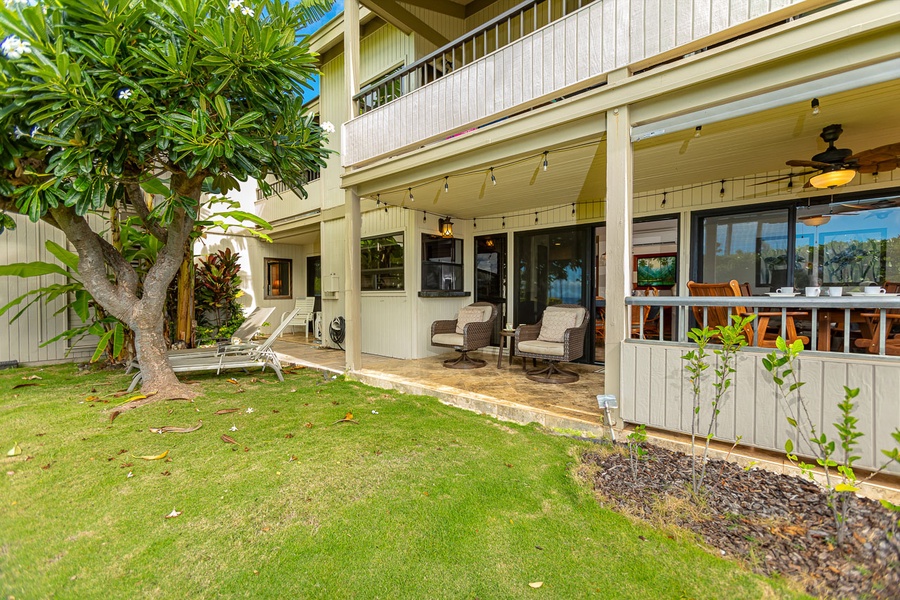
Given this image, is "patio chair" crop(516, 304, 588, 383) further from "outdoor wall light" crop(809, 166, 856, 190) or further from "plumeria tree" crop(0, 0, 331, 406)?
"plumeria tree" crop(0, 0, 331, 406)

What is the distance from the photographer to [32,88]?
10.2ft

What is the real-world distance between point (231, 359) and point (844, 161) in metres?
7.47

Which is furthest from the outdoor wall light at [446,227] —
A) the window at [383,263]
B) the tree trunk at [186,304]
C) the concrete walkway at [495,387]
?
the tree trunk at [186,304]

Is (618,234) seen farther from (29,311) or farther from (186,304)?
(29,311)

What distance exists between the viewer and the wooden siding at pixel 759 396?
2348 millimetres

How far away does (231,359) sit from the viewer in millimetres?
5641

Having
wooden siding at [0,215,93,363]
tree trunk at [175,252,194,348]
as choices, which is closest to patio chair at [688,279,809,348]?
tree trunk at [175,252,194,348]

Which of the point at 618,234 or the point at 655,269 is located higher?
the point at 618,234

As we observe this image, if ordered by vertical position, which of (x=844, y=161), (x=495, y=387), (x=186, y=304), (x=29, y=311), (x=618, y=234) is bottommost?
(x=495, y=387)

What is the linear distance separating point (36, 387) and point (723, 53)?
850 cm

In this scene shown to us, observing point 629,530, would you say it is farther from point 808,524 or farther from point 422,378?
Answer: point 422,378

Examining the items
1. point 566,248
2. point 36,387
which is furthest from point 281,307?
point 566,248

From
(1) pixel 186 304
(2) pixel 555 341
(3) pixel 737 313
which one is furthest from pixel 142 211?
(3) pixel 737 313

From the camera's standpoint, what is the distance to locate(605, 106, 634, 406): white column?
3.26 meters
